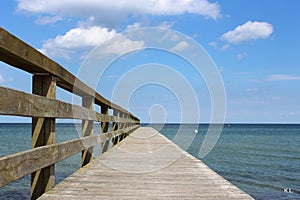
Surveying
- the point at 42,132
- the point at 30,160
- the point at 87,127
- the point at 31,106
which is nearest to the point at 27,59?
the point at 31,106

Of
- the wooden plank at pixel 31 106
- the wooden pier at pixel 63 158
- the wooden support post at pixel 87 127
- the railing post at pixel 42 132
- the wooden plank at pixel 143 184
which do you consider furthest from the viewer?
the wooden support post at pixel 87 127

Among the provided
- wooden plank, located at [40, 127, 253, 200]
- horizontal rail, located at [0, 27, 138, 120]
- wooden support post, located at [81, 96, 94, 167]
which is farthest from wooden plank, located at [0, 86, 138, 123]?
wooden support post, located at [81, 96, 94, 167]

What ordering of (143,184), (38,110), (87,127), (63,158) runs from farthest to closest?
(87,127)
(143,184)
(63,158)
(38,110)

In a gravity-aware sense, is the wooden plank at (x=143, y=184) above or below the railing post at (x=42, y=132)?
below

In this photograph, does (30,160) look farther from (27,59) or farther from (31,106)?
(27,59)

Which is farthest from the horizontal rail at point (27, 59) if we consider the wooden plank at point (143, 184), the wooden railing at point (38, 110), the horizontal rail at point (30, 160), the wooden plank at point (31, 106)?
the wooden plank at point (143, 184)

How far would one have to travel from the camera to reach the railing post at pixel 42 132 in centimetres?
289

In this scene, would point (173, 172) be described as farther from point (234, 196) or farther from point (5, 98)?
point (5, 98)

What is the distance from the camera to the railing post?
114 inches

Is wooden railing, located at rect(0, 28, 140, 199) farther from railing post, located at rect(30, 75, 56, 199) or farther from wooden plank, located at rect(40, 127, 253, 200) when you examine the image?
wooden plank, located at rect(40, 127, 253, 200)

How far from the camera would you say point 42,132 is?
2.94m

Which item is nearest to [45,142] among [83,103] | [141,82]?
[83,103]

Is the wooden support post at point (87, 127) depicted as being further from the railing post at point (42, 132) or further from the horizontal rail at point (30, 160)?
the railing post at point (42, 132)

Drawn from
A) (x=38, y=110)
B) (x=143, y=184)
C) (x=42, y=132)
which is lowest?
(x=143, y=184)
